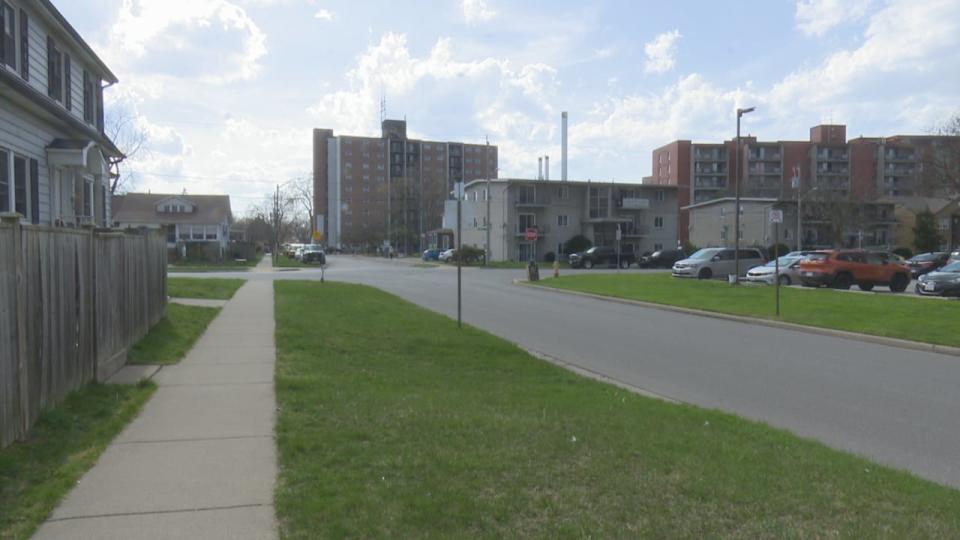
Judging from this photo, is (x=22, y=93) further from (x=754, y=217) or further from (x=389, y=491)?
(x=754, y=217)

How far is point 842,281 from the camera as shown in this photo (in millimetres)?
27672

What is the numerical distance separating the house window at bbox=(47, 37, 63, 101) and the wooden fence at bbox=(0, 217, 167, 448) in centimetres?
822

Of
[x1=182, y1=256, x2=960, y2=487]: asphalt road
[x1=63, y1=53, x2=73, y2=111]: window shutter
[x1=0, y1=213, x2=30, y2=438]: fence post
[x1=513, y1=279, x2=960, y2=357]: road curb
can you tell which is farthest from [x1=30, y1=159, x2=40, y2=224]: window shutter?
[x1=513, y1=279, x2=960, y2=357]: road curb

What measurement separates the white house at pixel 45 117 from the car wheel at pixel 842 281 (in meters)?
24.6

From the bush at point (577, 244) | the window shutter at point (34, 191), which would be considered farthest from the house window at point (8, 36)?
the bush at point (577, 244)

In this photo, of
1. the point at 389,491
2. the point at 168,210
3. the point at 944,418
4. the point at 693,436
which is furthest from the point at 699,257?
the point at 168,210

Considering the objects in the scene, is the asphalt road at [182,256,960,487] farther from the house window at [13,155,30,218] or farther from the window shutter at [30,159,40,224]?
the house window at [13,155,30,218]

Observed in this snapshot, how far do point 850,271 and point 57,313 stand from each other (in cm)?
2761

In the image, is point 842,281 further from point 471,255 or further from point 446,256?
point 446,256

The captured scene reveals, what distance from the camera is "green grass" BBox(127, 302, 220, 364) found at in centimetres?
962

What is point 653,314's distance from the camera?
2042 cm

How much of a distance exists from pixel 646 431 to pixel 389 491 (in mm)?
2637

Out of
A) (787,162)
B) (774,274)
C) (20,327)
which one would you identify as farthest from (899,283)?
(787,162)

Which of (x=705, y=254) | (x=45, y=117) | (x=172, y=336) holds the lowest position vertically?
(x=172, y=336)
